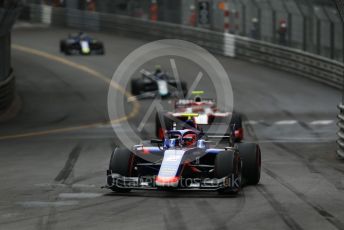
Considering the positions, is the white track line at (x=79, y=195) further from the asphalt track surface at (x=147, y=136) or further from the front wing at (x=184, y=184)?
the front wing at (x=184, y=184)

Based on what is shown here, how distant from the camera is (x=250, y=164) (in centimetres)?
1731

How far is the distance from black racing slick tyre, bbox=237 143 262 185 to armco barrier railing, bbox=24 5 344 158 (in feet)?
81.6

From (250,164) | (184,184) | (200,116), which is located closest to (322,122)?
(200,116)

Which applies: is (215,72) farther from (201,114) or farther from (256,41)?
(201,114)

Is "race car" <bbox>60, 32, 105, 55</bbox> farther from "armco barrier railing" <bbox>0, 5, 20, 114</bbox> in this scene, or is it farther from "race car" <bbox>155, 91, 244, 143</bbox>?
"race car" <bbox>155, 91, 244, 143</bbox>

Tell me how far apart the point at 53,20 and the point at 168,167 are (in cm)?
5338

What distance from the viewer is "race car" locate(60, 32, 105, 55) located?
52406mm

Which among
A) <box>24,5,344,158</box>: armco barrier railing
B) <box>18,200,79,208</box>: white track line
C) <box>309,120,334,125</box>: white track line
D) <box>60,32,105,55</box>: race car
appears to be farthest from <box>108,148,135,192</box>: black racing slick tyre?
<box>60,32,105,55</box>: race car

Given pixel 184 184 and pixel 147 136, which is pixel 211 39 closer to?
pixel 147 136

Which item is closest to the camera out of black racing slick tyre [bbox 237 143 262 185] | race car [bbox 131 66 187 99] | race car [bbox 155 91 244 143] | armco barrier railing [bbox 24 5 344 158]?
black racing slick tyre [bbox 237 143 262 185]

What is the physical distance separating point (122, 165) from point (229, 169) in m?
1.83

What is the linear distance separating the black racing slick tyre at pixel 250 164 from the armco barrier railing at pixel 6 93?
20207mm

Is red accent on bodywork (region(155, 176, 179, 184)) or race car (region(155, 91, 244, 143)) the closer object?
red accent on bodywork (region(155, 176, 179, 184))

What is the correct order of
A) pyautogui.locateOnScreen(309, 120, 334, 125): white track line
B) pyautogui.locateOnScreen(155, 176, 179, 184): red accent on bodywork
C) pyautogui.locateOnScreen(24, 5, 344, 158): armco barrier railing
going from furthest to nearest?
pyautogui.locateOnScreen(24, 5, 344, 158): armco barrier railing
pyautogui.locateOnScreen(309, 120, 334, 125): white track line
pyautogui.locateOnScreen(155, 176, 179, 184): red accent on bodywork
